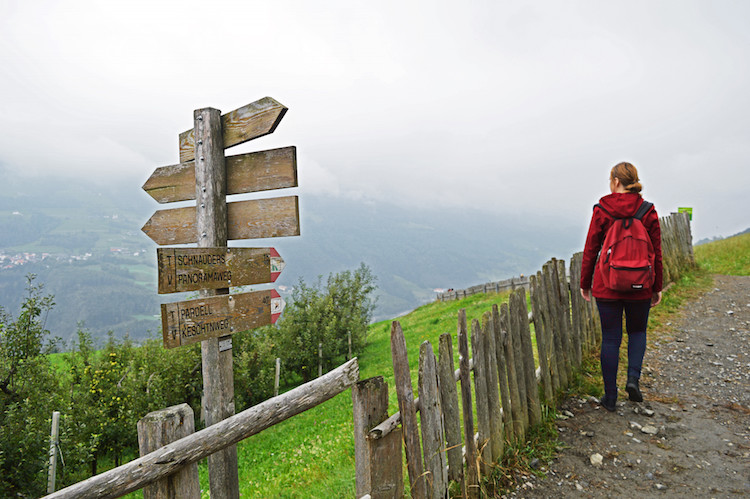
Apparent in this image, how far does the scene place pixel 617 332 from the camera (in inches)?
183

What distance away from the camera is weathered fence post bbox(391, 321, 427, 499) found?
2.74 meters

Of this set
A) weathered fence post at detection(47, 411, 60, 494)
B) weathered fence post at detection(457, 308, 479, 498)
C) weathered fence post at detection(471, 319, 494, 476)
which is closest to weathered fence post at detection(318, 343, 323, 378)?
weathered fence post at detection(47, 411, 60, 494)

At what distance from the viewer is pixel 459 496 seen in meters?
3.36

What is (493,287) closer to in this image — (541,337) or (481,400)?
(541,337)

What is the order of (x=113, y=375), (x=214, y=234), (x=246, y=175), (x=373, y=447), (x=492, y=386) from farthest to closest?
1. (x=113, y=375)
2. (x=492, y=386)
3. (x=246, y=175)
4. (x=214, y=234)
5. (x=373, y=447)

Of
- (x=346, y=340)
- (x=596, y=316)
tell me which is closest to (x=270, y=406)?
(x=596, y=316)

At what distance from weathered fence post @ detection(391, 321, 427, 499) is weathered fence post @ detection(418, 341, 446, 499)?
0.12 m

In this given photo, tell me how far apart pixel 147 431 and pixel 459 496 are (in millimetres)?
2657

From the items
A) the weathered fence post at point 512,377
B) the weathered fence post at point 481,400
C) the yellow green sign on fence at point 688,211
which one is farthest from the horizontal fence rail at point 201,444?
the yellow green sign on fence at point 688,211

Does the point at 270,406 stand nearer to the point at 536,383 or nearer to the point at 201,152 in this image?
the point at 201,152

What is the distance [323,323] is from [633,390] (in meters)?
13.2

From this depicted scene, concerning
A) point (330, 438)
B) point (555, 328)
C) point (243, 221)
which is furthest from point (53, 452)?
point (555, 328)

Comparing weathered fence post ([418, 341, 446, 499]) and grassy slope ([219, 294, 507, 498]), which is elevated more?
weathered fence post ([418, 341, 446, 499])

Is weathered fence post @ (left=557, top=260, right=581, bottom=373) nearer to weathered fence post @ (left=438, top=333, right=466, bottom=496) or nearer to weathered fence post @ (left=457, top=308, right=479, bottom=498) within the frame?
weathered fence post @ (left=457, top=308, right=479, bottom=498)
